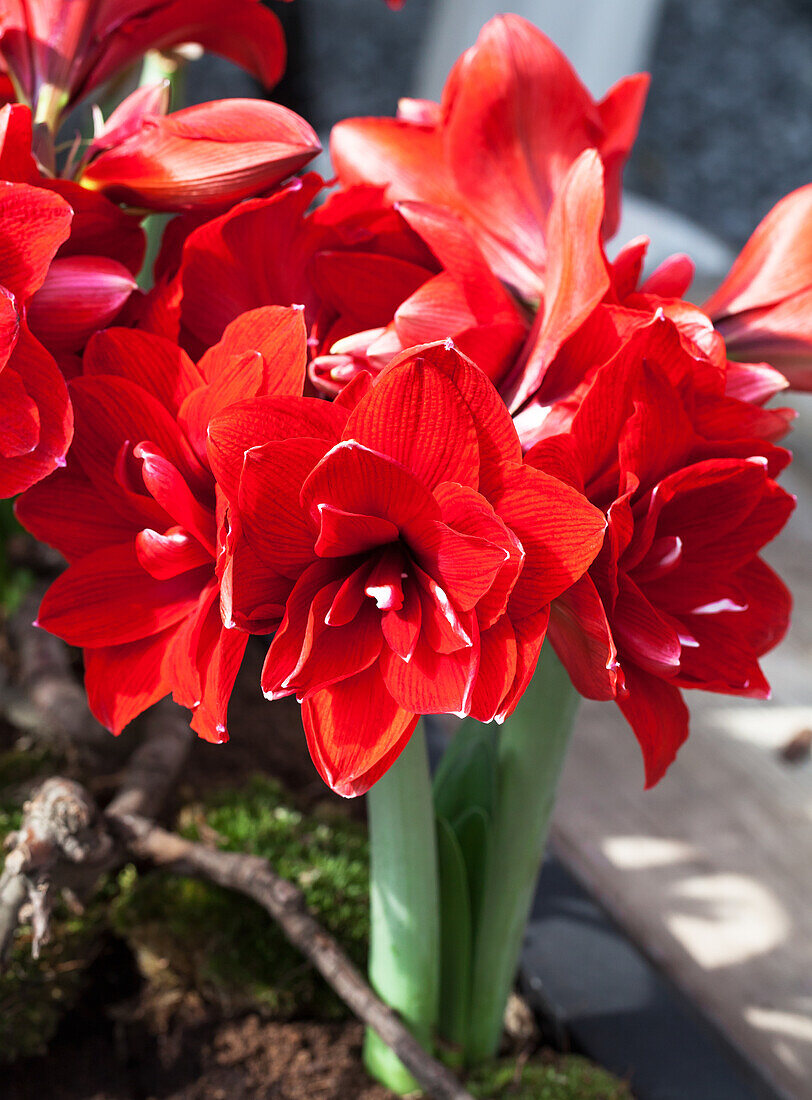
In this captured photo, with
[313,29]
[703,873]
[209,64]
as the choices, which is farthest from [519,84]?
[313,29]

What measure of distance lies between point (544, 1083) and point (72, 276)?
333 millimetres

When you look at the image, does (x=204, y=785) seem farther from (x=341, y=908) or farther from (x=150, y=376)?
(x=150, y=376)

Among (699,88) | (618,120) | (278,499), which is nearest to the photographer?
(278,499)

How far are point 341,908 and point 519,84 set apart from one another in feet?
1.05

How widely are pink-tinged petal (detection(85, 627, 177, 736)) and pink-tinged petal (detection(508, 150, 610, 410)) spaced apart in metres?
0.11

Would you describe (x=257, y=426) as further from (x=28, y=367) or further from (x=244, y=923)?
(x=244, y=923)

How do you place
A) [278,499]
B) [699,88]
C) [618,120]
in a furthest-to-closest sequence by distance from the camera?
1. [699,88]
2. [618,120]
3. [278,499]

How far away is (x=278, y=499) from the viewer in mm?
215

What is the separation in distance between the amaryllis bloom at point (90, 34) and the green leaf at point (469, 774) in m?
0.24

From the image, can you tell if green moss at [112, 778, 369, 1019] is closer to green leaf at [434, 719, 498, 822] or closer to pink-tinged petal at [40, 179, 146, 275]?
green leaf at [434, 719, 498, 822]

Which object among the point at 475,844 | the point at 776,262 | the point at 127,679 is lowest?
the point at 475,844

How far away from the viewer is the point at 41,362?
234 millimetres

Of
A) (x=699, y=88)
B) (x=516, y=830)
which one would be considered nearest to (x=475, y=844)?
(x=516, y=830)

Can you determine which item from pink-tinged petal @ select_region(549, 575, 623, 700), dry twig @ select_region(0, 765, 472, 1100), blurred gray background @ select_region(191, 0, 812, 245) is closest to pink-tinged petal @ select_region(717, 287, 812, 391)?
pink-tinged petal @ select_region(549, 575, 623, 700)
